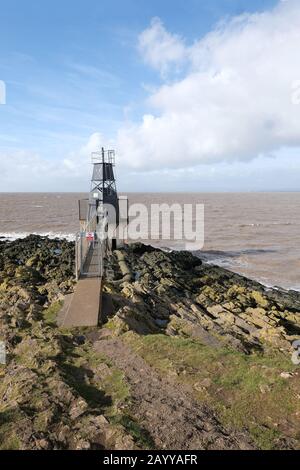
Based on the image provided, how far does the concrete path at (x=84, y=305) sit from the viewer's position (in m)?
11.8

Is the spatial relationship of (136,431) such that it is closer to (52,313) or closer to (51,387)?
(51,387)

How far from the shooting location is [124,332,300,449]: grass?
6723mm

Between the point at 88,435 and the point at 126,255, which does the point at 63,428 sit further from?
the point at 126,255

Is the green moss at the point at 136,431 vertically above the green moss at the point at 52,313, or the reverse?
the green moss at the point at 136,431

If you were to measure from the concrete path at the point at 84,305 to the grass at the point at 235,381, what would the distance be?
1908mm

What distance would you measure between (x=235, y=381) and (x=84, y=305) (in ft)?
19.1

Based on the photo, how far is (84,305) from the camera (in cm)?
1237

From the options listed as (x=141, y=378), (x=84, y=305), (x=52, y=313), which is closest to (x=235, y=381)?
(x=141, y=378)

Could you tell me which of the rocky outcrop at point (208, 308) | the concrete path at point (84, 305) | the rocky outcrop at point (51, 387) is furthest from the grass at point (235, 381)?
the concrete path at point (84, 305)

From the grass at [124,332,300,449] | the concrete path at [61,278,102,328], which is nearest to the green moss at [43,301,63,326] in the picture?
the concrete path at [61,278,102,328]

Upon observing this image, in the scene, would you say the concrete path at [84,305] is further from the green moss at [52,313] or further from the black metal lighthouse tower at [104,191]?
the black metal lighthouse tower at [104,191]

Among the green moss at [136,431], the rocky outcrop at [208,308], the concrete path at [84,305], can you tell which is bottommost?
the rocky outcrop at [208,308]

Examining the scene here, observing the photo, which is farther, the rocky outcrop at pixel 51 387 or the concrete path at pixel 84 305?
the concrete path at pixel 84 305

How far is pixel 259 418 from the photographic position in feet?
22.4
